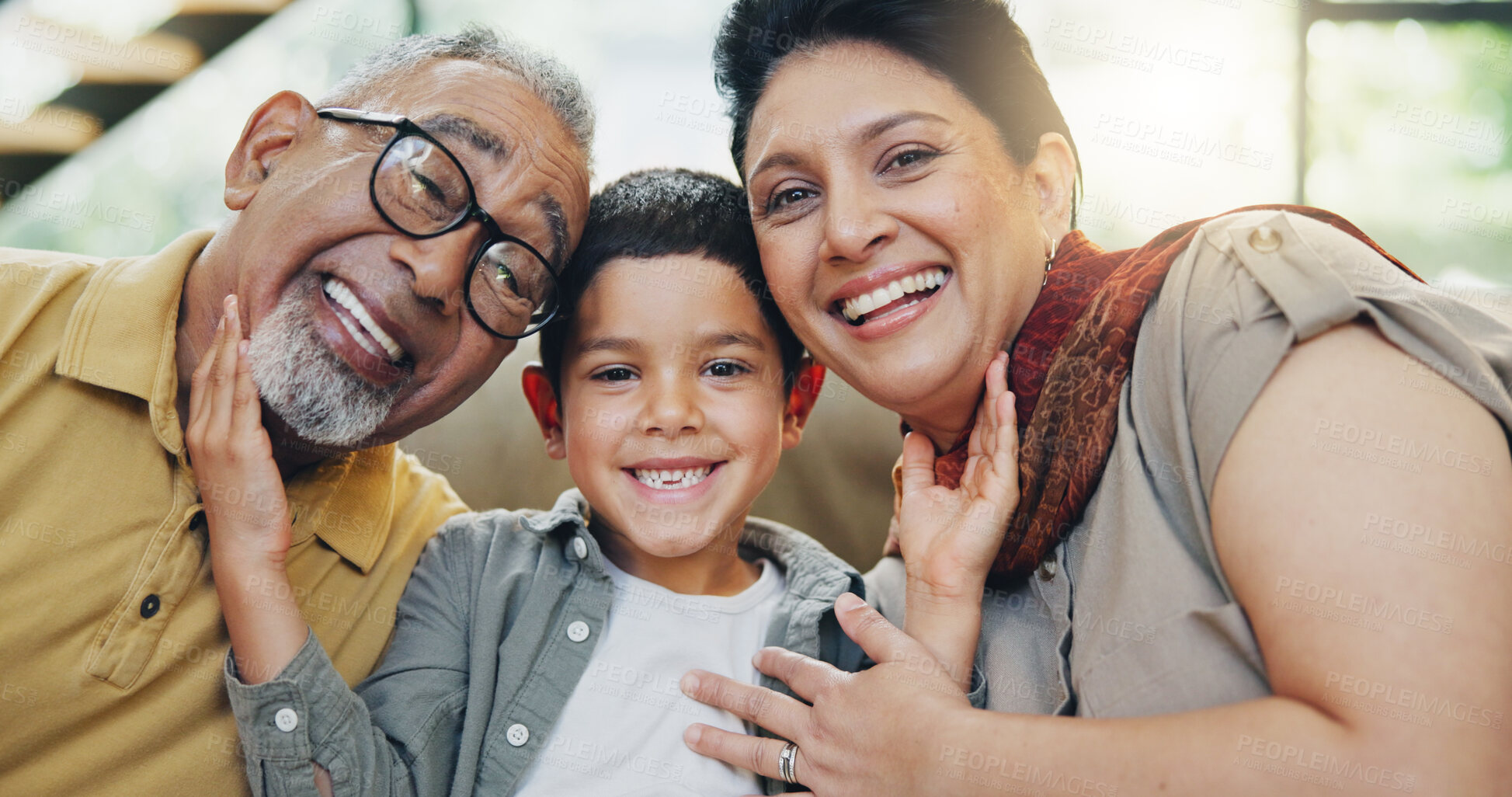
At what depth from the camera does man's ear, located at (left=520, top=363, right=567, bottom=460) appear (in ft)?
5.63

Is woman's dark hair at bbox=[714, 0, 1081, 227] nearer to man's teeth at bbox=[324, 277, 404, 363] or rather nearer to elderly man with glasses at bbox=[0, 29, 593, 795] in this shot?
elderly man with glasses at bbox=[0, 29, 593, 795]

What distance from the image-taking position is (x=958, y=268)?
4.25 feet

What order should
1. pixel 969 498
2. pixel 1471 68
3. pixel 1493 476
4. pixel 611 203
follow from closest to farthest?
1. pixel 1493 476
2. pixel 969 498
3. pixel 611 203
4. pixel 1471 68

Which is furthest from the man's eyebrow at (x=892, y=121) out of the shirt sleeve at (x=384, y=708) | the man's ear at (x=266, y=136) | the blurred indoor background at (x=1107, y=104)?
the blurred indoor background at (x=1107, y=104)

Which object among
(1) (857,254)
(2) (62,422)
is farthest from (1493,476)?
(2) (62,422)

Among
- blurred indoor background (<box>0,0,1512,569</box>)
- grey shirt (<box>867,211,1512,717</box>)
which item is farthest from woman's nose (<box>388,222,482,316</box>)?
blurred indoor background (<box>0,0,1512,569</box>)

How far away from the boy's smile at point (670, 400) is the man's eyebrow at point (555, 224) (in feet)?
0.33

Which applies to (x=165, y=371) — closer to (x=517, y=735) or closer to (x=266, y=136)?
(x=266, y=136)

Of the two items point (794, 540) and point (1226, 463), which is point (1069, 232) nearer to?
point (1226, 463)

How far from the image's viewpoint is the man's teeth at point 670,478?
60.3 inches

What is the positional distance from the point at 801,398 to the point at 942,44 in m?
0.74

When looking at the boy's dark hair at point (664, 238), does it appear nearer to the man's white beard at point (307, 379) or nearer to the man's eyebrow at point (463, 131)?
the man's eyebrow at point (463, 131)

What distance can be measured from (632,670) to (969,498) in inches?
24.9

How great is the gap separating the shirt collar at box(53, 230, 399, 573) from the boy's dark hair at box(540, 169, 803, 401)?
40 cm
